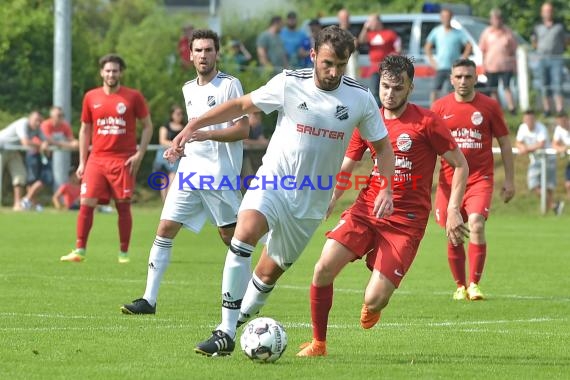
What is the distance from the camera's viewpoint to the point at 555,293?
44.3 ft

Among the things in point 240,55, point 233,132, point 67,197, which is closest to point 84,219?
point 233,132

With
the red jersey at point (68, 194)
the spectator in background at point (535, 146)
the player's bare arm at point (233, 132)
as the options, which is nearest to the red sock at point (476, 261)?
the player's bare arm at point (233, 132)

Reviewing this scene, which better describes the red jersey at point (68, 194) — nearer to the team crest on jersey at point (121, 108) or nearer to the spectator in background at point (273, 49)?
the spectator in background at point (273, 49)

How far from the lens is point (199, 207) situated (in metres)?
11.5

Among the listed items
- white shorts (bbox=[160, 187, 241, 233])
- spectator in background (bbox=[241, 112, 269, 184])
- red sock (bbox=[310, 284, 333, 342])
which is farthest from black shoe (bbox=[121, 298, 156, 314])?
spectator in background (bbox=[241, 112, 269, 184])

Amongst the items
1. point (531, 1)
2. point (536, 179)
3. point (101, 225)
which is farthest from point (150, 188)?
point (531, 1)

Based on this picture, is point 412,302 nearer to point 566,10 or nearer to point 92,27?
point 566,10

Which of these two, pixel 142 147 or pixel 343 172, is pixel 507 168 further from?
pixel 142 147

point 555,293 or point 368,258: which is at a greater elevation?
point 368,258

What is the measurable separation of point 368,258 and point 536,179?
17.5 metres

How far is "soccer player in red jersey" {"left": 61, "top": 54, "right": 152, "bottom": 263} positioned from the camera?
15.5 m

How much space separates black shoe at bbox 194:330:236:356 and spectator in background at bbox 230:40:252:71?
23.0 metres

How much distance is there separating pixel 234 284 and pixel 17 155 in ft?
63.8

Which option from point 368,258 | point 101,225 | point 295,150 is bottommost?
point 101,225
